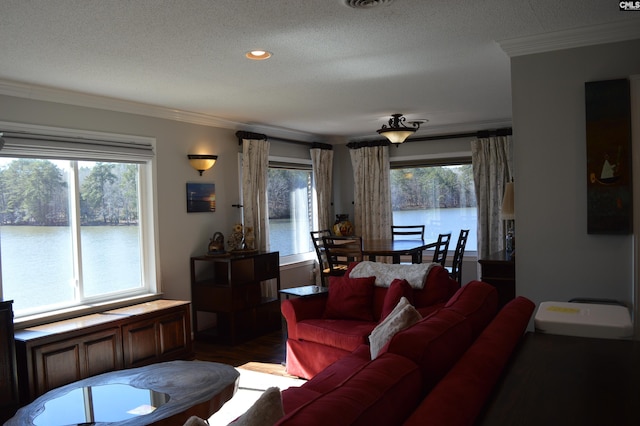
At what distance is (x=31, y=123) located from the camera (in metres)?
4.00

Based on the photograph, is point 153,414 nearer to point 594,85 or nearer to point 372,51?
point 372,51

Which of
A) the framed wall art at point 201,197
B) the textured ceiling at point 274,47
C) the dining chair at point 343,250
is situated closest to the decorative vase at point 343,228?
the dining chair at point 343,250

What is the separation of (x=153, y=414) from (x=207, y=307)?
276cm

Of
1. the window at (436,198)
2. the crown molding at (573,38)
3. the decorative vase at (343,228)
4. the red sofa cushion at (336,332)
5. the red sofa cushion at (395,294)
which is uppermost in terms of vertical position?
the crown molding at (573,38)

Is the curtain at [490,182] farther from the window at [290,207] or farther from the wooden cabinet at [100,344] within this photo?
the wooden cabinet at [100,344]

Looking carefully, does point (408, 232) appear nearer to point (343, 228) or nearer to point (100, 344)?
point (343, 228)

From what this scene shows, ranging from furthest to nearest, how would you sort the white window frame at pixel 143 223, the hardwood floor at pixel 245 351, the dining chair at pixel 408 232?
the dining chair at pixel 408 232, the hardwood floor at pixel 245 351, the white window frame at pixel 143 223

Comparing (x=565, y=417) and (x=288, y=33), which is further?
(x=288, y=33)

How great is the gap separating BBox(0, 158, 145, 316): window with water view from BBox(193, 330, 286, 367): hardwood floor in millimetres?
934

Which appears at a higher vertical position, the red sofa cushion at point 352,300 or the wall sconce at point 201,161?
the wall sconce at point 201,161

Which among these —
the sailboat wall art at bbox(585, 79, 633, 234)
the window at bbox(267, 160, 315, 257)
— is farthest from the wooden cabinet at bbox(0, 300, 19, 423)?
the sailboat wall art at bbox(585, 79, 633, 234)

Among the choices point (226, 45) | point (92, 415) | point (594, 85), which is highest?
point (226, 45)

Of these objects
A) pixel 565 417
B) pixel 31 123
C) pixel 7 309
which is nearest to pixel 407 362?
pixel 565 417

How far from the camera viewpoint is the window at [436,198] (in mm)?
7250
